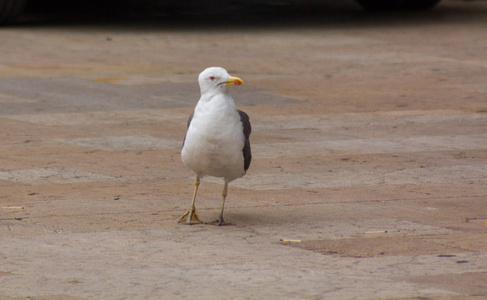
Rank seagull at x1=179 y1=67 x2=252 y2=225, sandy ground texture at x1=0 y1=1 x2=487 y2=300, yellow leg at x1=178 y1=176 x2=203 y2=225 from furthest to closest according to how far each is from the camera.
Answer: yellow leg at x1=178 y1=176 x2=203 y2=225
seagull at x1=179 y1=67 x2=252 y2=225
sandy ground texture at x1=0 y1=1 x2=487 y2=300

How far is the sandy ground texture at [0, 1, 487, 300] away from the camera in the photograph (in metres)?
6.50

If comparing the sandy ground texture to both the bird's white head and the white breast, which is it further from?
the bird's white head

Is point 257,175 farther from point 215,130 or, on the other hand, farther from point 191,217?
point 215,130

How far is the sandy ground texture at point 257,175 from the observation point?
21.3 feet

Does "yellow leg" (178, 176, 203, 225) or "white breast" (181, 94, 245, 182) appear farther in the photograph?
"yellow leg" (178, 176, 203, 225)

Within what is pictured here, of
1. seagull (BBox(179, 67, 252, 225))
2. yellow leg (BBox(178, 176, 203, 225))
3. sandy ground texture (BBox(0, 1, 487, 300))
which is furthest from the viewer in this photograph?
yellow leg (BBox(178, 176, 203, 225))

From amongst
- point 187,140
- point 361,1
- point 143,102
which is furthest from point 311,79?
point 361,1

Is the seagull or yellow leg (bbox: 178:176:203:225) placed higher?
the seagull

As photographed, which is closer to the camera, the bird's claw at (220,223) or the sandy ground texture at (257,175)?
the sandy ground texture at (257,175)

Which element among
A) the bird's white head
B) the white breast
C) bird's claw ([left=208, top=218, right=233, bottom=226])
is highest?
the bird's white head

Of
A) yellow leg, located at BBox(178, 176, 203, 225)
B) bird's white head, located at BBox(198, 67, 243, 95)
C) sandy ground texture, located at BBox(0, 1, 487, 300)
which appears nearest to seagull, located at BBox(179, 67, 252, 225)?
bird's white head, located at BBox(198, 67, 243, 95)

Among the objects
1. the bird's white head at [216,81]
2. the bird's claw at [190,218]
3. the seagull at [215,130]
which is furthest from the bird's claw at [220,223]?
the bird's white head at [216,81]

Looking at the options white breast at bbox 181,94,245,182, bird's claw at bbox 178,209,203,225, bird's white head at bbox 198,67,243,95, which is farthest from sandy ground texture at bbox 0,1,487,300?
bird's white head at bbox 198,67,243,95

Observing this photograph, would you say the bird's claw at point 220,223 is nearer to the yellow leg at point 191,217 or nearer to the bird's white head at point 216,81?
the yellow leg at point 191,217
